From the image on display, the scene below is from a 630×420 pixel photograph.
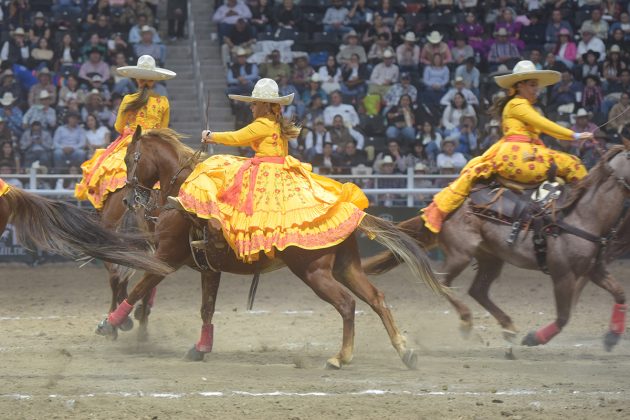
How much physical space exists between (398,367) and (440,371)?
354 mm

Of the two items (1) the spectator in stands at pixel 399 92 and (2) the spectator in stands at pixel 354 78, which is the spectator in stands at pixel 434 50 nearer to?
(1) the spectator in stands at pixel 399 92

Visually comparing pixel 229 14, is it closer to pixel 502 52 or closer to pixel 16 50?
pixel 16 50

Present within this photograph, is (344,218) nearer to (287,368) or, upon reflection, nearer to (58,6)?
(287,368)

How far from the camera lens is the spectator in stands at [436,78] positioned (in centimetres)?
1815

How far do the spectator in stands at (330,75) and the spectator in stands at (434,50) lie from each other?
5.07 ft

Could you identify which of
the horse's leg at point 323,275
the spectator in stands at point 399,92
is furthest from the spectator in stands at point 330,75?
the horse's leg at point 323,275

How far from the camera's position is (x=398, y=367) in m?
8.54

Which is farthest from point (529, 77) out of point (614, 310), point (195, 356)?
point (195, 356)

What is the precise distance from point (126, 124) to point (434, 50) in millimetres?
9236

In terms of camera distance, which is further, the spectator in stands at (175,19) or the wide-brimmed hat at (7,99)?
the spectator in stands at (175,19)

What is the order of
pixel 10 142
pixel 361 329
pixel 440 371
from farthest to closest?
1. pixel 10 142
2. pixel 361 329
3. pixel 440 371

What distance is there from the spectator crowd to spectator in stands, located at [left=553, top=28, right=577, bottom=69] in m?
0.02

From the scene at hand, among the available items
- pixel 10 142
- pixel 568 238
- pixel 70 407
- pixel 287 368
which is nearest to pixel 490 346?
pixel 568 238

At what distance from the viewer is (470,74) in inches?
721
